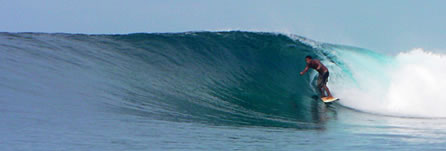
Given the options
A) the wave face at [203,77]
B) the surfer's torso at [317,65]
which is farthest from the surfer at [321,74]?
the wave face at [203,77]

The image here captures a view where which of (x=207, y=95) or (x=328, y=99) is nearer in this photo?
(x=207, y=95)

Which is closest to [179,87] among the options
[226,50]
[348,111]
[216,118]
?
[216,118]

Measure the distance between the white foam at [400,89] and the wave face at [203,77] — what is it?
0.09ft

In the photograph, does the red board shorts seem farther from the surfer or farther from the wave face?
the wave face

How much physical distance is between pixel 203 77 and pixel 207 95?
2039mm

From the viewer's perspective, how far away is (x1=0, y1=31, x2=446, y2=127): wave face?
7.49 meters

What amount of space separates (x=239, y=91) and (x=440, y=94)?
188 inches

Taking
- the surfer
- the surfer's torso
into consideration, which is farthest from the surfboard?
the surfer's torso

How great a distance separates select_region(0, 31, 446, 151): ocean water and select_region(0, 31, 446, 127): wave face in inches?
1.3

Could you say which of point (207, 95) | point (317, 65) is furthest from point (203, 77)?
point (317, 65)

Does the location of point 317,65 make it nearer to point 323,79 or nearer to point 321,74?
point 321,74

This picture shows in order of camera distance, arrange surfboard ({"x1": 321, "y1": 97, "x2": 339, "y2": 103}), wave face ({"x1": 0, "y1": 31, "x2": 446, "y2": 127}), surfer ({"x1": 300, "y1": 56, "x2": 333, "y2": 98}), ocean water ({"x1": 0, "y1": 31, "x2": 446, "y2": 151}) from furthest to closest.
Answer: surfer ({"x1": 300, "y1": 56, "x2": 333, "y2": 98}) < surfboard ({"x1": 321, "y1": 97, "x2": 339, "y2": 103}) < wave face ({"x1": 0, "y1": 31, "x2": 446, "y2": 127}) < ocean water ({"x1": 0, "y1": 31, "x2": 446, "y2": 151})

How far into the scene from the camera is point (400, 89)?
12664 mm

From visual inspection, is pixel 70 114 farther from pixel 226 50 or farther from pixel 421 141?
pixel 226 50
